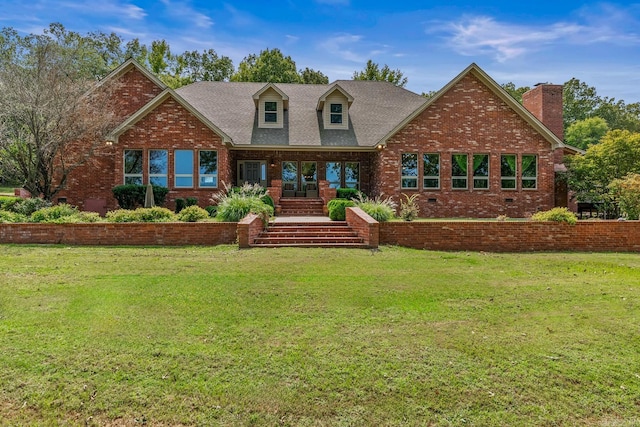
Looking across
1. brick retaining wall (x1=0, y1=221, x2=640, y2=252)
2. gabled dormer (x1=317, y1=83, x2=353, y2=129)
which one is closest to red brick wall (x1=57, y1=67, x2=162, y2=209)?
brick retaining wall (x1=0, y1=221, x2=640, y2=252)

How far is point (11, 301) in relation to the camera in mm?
5449

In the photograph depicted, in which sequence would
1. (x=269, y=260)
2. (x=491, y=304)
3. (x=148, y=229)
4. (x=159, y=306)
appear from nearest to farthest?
(x=159, y=306), (x=491, y=304), (x=269, y=260), (x=148, y=229)

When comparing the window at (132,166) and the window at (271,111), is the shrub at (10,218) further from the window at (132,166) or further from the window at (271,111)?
the window at (271,111)

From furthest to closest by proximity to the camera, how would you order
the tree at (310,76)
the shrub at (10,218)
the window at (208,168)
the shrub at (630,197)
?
the tree at (310,76), the window at (208,168), the shrub at (630,197), the shrub at (10,218)

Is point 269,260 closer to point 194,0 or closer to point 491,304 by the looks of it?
point 491,304

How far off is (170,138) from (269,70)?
2048 centimetres

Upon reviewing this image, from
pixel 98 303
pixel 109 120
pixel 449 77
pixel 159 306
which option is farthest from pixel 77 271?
pixel 449 77

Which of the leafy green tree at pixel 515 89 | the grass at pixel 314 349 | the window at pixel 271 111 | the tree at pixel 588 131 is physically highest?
the leafy green tree at pixel 515 89

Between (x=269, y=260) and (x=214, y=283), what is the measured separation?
84.5 inches

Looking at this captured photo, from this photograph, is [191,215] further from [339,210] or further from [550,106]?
[550,106]

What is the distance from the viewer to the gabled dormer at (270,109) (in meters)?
20.7

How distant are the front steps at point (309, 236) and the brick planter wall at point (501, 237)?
3.57 ft

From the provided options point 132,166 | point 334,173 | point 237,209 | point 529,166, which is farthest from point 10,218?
point 529,166

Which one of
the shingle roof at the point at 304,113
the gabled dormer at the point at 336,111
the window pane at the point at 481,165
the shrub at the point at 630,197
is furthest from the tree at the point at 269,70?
the shrub at the point at 630,197
